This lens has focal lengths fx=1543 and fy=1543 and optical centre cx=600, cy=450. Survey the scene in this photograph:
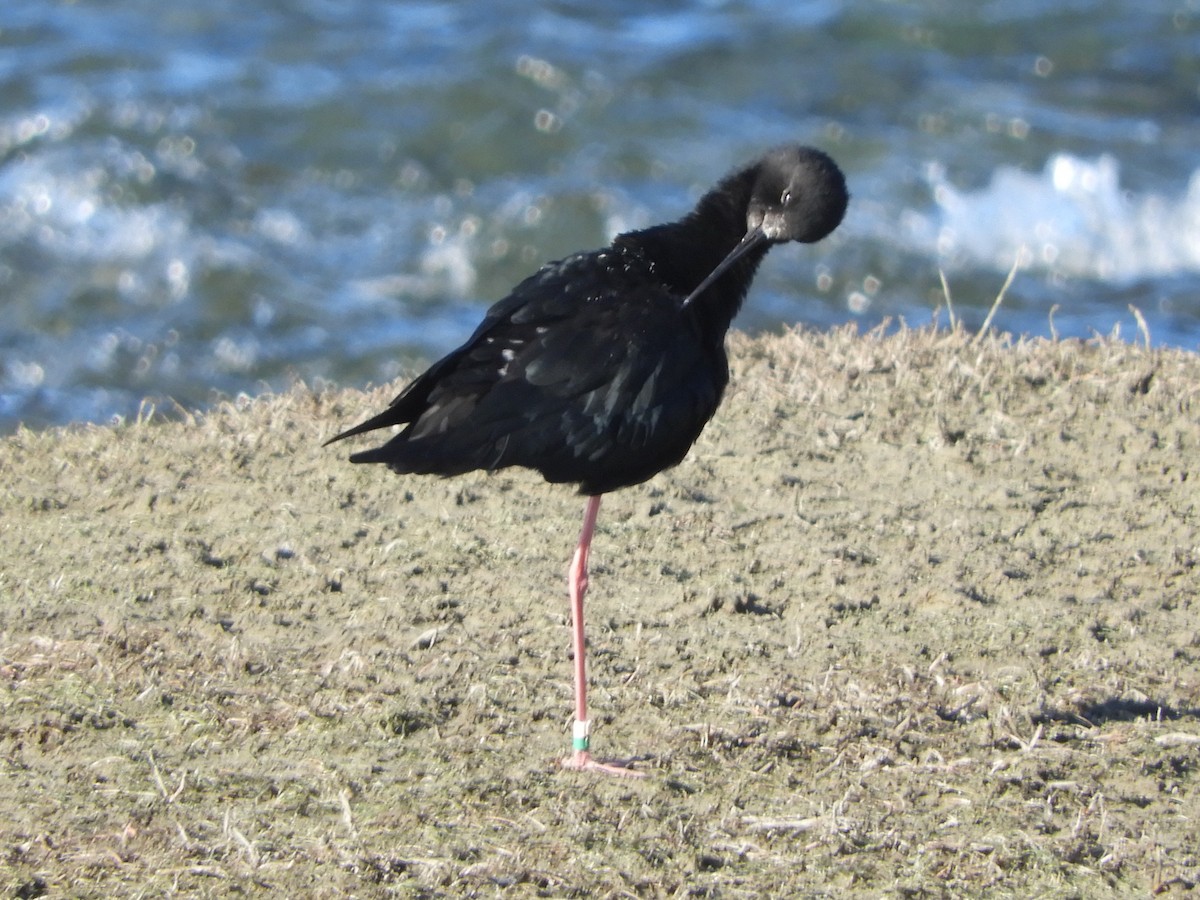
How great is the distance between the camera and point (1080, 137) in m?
15.1

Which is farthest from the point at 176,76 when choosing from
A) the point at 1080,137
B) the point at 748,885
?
the point at 748,885

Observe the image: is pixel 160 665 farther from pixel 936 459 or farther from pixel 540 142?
pixel 540 142

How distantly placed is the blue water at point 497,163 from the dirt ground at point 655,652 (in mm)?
5409

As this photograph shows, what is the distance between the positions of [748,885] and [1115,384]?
377 cm

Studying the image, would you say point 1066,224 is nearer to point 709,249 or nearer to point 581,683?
point 709,249

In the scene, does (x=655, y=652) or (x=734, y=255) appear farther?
(x=734, y=255)

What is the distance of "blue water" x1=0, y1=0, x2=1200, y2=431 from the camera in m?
12.4

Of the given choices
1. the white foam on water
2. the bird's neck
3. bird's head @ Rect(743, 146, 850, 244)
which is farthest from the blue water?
bird's head @ Rect(743, 146, 850, 244)

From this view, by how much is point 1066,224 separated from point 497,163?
529cm

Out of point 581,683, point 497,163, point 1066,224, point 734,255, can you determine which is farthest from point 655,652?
point 1066,224

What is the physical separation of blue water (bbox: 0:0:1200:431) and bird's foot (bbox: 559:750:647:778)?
737 cm

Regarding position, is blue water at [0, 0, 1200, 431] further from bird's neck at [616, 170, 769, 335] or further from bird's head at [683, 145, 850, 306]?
bird's head at [683, 145, 850, 306]

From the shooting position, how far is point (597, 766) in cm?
421

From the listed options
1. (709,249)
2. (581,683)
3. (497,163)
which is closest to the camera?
(581,683)
